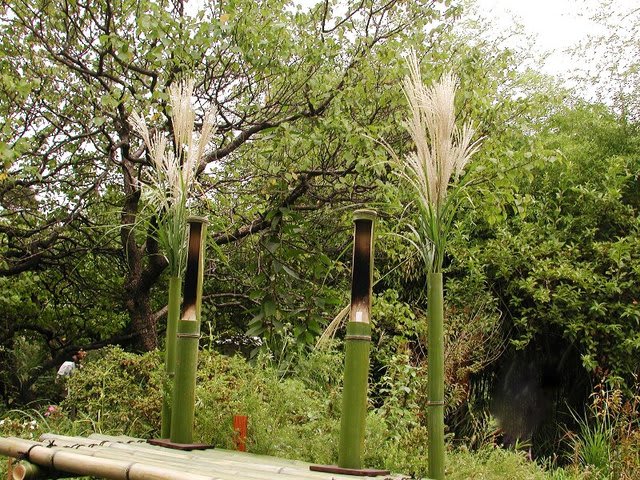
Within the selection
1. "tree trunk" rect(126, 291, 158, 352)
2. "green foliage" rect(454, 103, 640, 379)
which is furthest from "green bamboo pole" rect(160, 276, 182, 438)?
"green foliage" rect(454, 103, 640, 379)

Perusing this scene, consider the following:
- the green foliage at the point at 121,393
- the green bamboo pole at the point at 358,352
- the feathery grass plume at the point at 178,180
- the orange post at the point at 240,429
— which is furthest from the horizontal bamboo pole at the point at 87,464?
the green foliage at the point at 121,393

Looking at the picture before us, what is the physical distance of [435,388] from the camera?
2.28m

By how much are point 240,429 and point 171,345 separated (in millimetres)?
489

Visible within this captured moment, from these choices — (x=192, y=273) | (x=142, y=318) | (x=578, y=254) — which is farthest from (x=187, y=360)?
(x=578, y=254)

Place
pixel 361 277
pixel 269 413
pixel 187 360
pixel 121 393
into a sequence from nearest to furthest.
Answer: pixel 361 277 → pixel 187 360 → pixel 269 413 → pixel 121 393

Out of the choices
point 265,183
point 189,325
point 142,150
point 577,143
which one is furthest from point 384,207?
point 577,143

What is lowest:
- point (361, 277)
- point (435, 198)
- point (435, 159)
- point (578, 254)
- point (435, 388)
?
point (435, 388)

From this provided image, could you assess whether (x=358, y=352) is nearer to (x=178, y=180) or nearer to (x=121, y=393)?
(x=178, y=180)

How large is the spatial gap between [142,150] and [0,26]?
123cm

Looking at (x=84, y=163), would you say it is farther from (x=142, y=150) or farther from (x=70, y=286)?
(x=70, y=286)

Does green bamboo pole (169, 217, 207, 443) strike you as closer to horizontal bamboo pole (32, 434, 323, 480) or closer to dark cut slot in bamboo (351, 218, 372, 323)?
horizontal bamboo pole (32, 434, 323, 480)

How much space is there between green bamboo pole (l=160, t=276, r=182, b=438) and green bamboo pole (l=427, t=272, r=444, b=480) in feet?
3.63

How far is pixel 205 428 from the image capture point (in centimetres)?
332

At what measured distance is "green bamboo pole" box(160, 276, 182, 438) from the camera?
118 inches
